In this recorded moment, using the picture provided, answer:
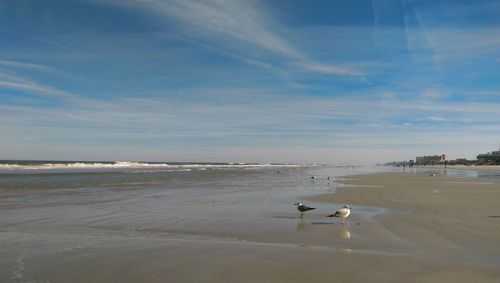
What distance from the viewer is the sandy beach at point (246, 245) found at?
7012 millimetres

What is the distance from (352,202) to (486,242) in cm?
888

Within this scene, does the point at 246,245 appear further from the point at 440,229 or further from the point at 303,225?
the point at 440,229

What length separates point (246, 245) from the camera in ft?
30.3

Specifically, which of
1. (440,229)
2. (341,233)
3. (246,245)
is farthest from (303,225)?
(440,229)

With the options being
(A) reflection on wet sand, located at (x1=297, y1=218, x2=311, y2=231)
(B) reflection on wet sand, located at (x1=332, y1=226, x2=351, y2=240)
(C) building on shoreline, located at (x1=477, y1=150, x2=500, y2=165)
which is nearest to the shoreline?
(B) reflection on wet sand, located at (x1=332, y1=226, x2=351, y2=240)

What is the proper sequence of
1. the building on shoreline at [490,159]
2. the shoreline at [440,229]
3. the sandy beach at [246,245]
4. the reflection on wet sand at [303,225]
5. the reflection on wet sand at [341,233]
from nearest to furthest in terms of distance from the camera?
the sandy beach at [246,245] < the shoreline at [440,229] < the reflection on wet sand at [341,233] < the reflection on wet sand at [303,225] < the building on shoreline at [490,159]

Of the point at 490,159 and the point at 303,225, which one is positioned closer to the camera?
the point at 303,225

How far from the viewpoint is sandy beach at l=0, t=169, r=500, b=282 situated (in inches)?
276

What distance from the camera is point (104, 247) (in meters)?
8.88

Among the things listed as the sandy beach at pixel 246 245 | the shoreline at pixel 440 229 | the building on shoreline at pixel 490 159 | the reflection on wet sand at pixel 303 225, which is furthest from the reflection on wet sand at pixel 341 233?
the building on shoreline at pixel 490 159

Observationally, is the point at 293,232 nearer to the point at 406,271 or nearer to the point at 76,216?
the point at 406,271

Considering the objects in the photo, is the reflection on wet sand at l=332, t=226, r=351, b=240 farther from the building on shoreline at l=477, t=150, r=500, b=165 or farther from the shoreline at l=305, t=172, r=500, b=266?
the building on shoreline at l=477, t=150, r=500, b=165

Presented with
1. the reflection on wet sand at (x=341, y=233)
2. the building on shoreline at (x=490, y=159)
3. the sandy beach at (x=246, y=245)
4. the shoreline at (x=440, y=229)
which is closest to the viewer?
the sandy beach at (x=246, y=245)

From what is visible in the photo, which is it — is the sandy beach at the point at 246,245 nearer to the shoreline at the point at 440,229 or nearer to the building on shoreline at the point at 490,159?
the shoreline at the point at 440,229
